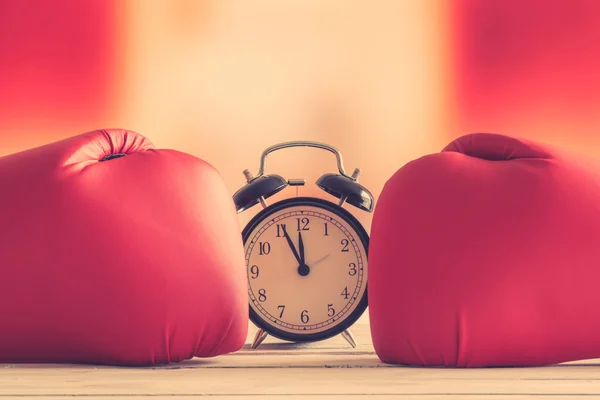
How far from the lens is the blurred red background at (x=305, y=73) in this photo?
→ 6.52 feet

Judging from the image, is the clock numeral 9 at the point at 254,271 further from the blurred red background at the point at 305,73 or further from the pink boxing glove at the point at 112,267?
the blurred red background at the point at 305,73

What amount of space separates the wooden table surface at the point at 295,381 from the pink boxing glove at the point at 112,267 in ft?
→ 0.11

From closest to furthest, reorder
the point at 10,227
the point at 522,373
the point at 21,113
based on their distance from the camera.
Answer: the point at 522,373 → the point at 10,227 → the point at 21,113

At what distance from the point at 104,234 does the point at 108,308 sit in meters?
0.09

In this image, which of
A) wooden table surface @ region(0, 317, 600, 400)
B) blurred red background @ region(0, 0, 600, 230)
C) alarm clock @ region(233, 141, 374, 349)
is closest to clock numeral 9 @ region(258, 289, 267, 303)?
alarm clock @ region(233, 141, 374, 349)

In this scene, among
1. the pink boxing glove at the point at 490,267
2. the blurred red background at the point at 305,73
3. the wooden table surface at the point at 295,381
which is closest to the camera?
the wooden table surface at the point at 295,381

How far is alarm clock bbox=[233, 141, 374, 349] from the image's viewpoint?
4.25 feet

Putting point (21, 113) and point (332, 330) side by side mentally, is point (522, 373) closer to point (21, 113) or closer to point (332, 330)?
point (332, 330)

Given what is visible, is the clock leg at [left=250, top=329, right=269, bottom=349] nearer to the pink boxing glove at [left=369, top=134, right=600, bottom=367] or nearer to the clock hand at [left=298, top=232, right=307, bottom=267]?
the clock hand at [left=298, top=232, right=307, bottom=267]

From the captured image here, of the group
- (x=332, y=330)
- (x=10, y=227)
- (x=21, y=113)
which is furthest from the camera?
(x=21, y=113)

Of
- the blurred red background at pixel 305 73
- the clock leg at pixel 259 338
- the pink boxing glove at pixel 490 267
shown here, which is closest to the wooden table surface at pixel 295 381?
the pink boxing glove at pixel 490 267

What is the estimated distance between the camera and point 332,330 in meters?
1.29

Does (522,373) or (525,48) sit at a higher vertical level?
(525,48)

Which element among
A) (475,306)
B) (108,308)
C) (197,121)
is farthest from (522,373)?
(197,121)
